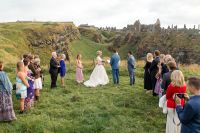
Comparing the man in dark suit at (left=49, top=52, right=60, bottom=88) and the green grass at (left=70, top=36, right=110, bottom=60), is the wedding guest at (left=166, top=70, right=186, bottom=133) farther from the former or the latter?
the green grass at (left=70, top=36, right=110, bottom=60)

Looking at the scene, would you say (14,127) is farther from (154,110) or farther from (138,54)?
(138,54)

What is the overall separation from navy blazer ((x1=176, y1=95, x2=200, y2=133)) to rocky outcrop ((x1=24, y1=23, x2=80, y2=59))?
84995 mm

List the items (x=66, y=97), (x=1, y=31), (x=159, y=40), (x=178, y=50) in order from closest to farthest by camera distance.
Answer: (x=66, y=97) → (x=1, y=31) → (x=178, y=50) → (x=159, y=40)

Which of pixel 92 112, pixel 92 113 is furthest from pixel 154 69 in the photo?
pixel 92 113

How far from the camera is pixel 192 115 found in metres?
7.77

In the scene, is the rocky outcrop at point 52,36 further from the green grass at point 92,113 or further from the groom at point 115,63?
the green grass at point 92,113

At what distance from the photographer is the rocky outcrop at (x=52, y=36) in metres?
93.2

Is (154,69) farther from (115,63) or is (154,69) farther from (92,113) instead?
(92,113)

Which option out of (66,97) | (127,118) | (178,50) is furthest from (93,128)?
(178,50)

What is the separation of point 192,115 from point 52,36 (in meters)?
93.2

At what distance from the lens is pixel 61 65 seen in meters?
22.5

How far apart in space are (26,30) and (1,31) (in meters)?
8.30

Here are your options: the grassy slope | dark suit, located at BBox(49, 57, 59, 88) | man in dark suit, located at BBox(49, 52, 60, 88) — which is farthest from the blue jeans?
dark suit, located at BBox(49, 57, 59, 88)

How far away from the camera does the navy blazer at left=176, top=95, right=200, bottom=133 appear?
772 centimetres
